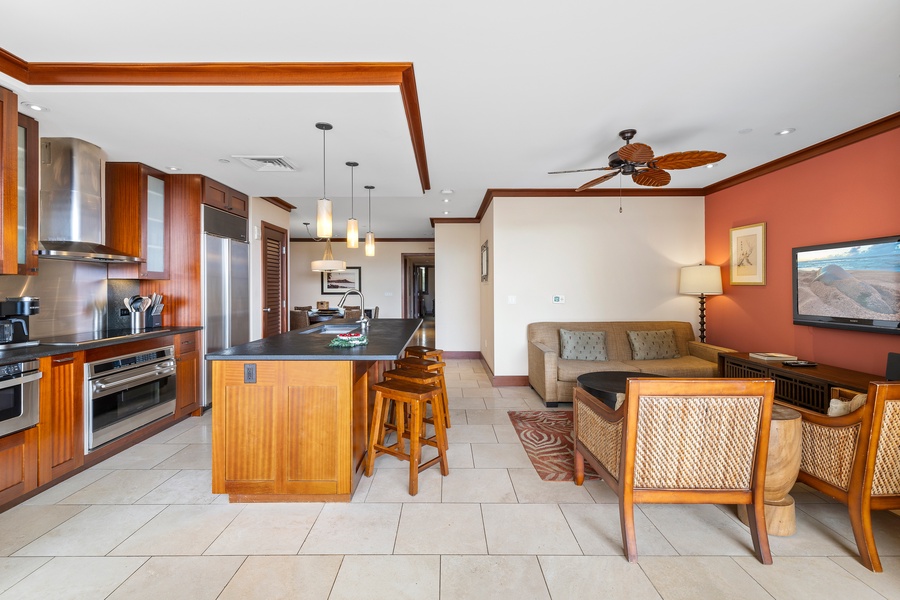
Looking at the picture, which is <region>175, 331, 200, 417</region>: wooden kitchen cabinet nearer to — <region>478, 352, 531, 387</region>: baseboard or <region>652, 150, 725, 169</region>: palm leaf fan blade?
<region>478, 352, 531, 387</region>: baseboard

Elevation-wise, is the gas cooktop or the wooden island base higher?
the gas cooktop

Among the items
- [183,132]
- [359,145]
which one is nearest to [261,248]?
[183,132]

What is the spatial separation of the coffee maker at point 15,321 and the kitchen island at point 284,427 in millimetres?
1511

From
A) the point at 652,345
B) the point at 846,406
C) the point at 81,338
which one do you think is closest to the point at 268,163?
the point at 81,338

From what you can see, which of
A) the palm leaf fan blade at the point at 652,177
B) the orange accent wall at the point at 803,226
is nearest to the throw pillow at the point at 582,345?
the orange accent wall at the point at 803,226

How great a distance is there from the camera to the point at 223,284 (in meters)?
4.27

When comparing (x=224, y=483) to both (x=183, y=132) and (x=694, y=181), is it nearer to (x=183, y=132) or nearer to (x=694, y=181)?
(x=183, y=132)

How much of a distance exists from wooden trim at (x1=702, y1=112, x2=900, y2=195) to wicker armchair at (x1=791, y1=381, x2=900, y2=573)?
92.8 inches

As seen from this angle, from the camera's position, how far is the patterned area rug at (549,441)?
2732 mm

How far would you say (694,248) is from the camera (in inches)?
198

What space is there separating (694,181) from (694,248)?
88cm

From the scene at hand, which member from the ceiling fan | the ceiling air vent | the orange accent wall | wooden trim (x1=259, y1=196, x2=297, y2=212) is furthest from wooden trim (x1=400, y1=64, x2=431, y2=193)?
the orange accent wall

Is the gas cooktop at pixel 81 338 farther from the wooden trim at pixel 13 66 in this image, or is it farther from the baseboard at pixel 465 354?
the baseboard at pixel 465 354

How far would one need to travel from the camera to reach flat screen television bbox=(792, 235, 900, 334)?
282 centimetres
